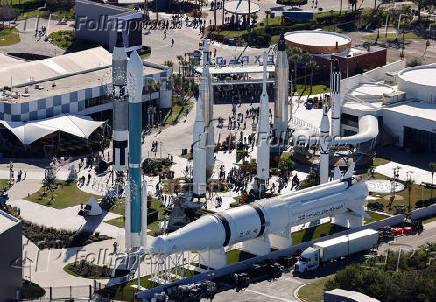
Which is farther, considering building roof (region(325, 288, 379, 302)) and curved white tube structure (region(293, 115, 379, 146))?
curved white tube structure (region(293, 115, 379, 146))

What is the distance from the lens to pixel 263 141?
545 feet

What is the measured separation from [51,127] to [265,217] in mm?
45225

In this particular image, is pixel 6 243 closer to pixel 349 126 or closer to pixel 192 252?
pixel 192 252

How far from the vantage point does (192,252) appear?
146000 millimetres

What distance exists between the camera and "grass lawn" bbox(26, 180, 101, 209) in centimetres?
16038


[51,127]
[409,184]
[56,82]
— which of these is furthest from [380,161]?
[56,82]

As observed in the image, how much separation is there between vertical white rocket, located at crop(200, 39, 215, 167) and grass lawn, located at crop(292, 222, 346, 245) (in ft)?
74.0

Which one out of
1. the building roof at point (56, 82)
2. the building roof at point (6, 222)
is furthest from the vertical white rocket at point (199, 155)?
the building roof at point (6, 222)

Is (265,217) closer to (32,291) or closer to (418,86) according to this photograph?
(32,291)

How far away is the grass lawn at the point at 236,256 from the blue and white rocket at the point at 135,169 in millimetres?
9686

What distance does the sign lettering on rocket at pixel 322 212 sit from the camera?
486 ft

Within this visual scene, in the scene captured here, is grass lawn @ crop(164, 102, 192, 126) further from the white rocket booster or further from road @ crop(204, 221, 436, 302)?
road @ crop(204, 221, 436, 302)

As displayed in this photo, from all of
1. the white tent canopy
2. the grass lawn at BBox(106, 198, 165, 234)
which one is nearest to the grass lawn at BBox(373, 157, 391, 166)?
the grass lawn at BBox(106, 198, 165, 234)

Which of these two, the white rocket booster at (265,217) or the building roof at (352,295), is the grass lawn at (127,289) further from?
the building roof at (352,295)
